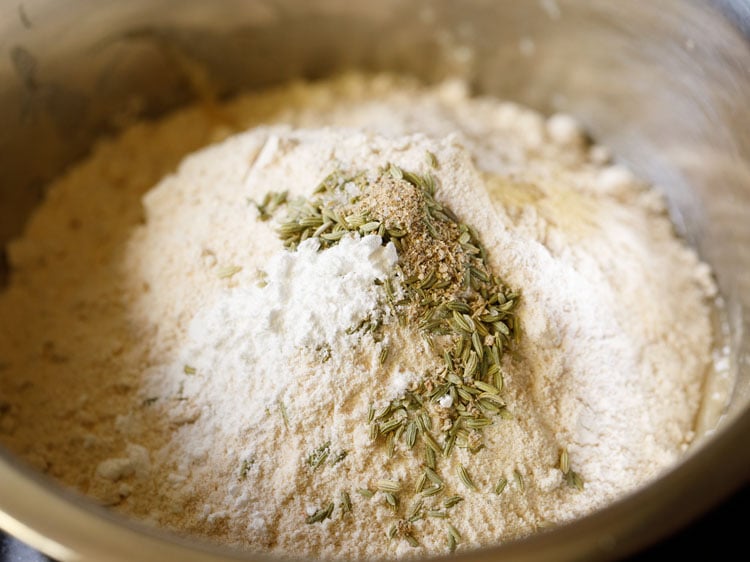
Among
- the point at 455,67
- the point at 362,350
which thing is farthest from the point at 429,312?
the point at 455,67

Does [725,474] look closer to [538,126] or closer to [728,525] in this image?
[728,525]

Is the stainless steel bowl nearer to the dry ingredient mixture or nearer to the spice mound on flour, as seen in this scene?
the dry ingredient mixture

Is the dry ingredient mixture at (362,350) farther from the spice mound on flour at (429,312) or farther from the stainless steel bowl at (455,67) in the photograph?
the stainless steel bowl at (455,67)

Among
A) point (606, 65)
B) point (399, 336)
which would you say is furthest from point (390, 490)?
point (606, 65)

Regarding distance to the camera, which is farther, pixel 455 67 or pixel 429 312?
pixel 455 67

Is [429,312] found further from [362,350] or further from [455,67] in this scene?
[455,67]

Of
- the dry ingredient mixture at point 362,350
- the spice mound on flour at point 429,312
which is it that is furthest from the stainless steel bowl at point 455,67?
the spice mound on flour at point 429,312
